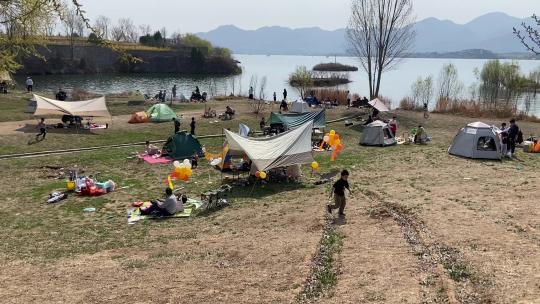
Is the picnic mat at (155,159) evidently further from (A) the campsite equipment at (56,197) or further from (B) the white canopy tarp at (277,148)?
(A) the campsite equipment at (56,197)

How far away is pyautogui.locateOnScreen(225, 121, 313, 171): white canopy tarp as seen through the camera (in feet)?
58.3

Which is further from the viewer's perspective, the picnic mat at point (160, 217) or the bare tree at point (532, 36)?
the picnic mat at point (160, 217)

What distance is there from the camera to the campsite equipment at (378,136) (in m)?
26.8

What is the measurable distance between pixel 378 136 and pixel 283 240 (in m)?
16.1

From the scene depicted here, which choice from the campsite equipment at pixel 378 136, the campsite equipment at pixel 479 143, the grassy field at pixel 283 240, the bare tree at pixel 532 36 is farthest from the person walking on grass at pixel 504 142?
the bare tree at pixel 532 36

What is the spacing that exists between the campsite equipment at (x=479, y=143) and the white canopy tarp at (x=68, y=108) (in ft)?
69.9

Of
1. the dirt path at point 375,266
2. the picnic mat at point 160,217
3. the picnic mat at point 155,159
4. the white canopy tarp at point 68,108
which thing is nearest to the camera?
the dirt path at point 375,266

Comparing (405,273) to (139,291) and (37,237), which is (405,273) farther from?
(37,237)

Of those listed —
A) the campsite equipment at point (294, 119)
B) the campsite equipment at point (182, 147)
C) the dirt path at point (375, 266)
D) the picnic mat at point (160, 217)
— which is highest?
the campsite equipment at point (294, 119)

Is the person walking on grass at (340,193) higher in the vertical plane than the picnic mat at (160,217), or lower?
higher

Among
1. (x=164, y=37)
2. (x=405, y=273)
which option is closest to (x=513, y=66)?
(x=405, y=273)

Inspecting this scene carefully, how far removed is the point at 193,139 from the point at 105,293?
14.3 m

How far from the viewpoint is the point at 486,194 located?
15.6 meters

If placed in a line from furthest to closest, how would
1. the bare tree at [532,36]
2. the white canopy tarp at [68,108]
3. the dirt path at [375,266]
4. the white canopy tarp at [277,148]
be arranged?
the white canopy tarp at [68,108] → the white canopy tarp at [277,148] → the dirt path at [375,266] → the bare tree at [532,36]
